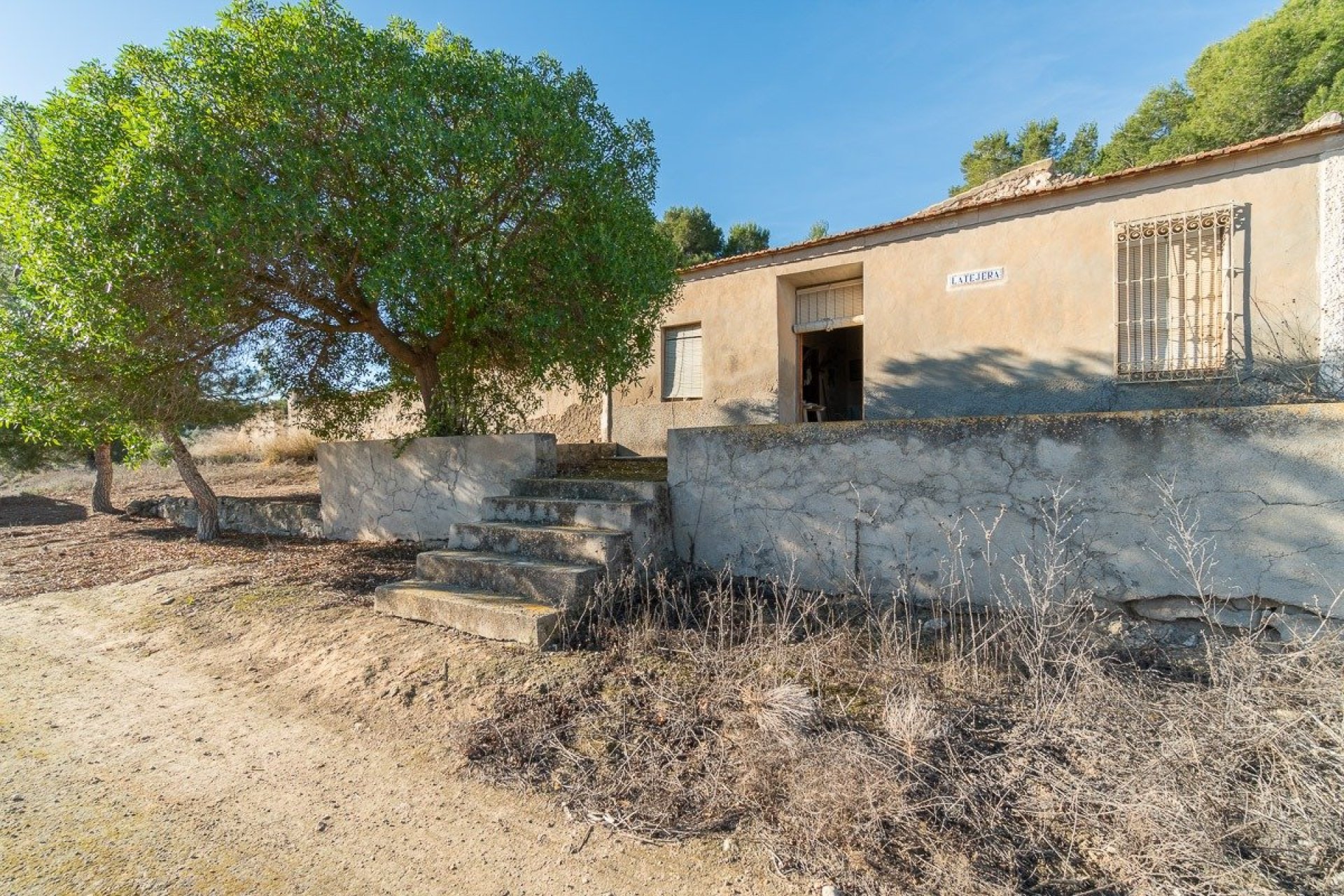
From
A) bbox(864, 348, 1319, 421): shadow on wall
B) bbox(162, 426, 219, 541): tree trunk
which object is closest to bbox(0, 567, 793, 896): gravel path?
bbox(162, 426, 219, 541): tree trunk

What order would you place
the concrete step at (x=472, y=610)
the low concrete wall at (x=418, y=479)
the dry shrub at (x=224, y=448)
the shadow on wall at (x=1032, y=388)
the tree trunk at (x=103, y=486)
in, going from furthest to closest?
the dry shrub at (x=224, y=448), the tree trunk at (x=103, y=486), the low concrete wall at (x=418, y=479), the shadow on wall at (x=1032, y=388), the concrete step at (x=472, y=610)

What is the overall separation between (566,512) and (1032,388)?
209 inches

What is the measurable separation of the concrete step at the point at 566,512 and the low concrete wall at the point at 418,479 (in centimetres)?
42

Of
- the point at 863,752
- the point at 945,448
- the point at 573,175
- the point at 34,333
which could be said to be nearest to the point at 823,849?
the point at 863,752

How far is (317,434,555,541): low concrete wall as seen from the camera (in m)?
5.87

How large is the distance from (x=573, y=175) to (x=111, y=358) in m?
4.43

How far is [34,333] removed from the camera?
521cm

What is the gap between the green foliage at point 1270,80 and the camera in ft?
54.2

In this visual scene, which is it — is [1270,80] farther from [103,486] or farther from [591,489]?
[103,486]

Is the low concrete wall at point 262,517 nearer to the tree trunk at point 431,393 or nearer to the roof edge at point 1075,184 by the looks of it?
the tree trunk at point 431,393

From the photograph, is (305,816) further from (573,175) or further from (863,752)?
(573,175)

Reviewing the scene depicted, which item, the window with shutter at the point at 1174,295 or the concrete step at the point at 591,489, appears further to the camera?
the window with shutter at the point at 1174,295

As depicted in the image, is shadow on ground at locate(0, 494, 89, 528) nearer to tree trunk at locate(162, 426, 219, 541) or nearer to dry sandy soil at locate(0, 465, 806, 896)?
tree trunk at locate(162, 426, 219, 541)

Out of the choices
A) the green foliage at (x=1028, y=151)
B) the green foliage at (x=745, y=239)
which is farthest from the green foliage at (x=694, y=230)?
the green foliage at (x=1028, y=151)
